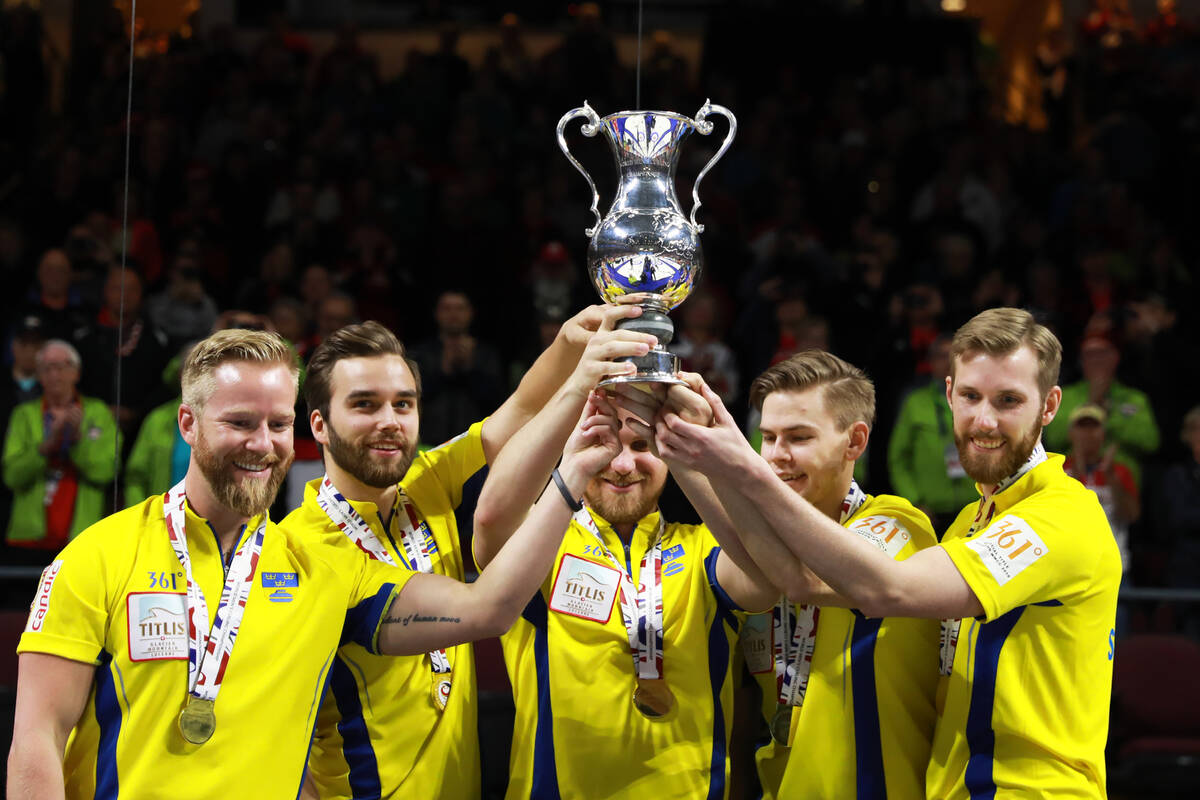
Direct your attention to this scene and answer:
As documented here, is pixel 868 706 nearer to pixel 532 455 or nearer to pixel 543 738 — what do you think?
pixel 543 738

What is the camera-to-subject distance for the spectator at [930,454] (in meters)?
6.75

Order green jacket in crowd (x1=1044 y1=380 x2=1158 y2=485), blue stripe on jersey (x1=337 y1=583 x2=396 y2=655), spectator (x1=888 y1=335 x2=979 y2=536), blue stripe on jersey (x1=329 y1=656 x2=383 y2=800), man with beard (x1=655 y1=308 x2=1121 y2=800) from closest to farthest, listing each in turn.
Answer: man with beard (x1=655 y1=308 x2=1121 y2=800)
blue stripe on jersey (x1=337 y1=583 x2=396 y2=655)
blue stripe on jersey (x1=329 y1=656 x2=383 y2=800)
spectator (x1=888 y1=335 x2=979 y2=536)
green jacket in crowd (x1=1044 y1=380 x2=1158 y2=485)

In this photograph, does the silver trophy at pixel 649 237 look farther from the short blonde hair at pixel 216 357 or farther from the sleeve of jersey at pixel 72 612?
the sleeve of jersey at pixel 72 612

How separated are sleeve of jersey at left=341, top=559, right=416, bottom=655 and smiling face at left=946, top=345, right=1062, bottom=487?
1442 millimetres

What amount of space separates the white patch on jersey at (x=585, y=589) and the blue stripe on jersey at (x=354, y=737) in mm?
551

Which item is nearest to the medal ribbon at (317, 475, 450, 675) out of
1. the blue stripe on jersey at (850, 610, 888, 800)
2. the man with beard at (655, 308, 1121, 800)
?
the man with beard at (655, 308, 1121, 800)

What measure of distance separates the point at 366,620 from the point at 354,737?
1.10 feet

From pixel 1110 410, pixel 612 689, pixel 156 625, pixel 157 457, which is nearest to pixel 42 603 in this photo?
pixel 156 625

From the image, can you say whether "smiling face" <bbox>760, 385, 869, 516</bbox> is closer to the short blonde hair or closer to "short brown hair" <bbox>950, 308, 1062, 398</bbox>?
"short brown hair" <bbox>950, 308, 1062, 398</bbox>

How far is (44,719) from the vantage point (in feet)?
9.71

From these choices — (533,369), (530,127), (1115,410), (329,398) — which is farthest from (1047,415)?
(530,127)

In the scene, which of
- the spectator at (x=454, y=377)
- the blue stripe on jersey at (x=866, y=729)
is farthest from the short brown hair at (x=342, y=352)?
the spectator at (x=454, y=377)

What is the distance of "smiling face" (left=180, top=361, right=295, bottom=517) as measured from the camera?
3195 mm

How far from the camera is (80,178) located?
9.14 metres
